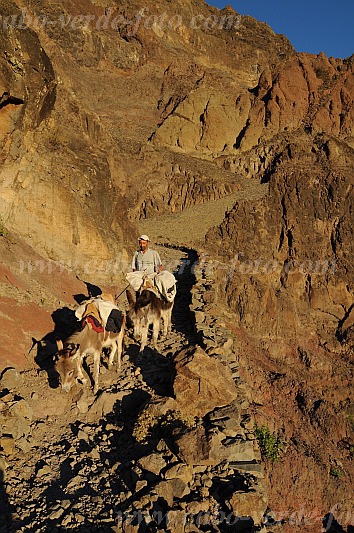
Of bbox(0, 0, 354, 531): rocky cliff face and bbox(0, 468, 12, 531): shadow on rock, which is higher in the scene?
bbox(0, 0, 354, 531): rocky cliff face

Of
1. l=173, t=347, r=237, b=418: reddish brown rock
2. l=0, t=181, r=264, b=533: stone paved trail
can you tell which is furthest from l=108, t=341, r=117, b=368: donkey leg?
l=173, t=347, r=237, b=418: reddish brown rock

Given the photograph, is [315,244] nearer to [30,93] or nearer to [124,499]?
→ [30,93]

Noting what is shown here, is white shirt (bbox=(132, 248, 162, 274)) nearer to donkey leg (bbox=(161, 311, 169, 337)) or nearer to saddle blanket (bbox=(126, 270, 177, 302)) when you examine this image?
saddle blanket (bbox=(126, 270, 177, 302))

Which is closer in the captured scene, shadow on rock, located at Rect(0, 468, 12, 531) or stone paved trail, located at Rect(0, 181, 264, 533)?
shadow on rock, located at Rect(0, 468, 12, 531)

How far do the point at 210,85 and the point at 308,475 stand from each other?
6417cm

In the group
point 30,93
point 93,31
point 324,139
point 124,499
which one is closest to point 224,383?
point 124,499

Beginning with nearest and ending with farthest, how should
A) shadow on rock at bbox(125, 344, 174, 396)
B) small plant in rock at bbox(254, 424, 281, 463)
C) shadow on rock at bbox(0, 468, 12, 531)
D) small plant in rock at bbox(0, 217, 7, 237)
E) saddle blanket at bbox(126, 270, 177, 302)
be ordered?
shadow on rock at bbox(0, 468, 12, 531), shadow on rock at bbox(125, 344, 174, 396), small plant in rock at bbox(254, 424, 281, 463), saddle blanket at bbox(126, 270, 177, 302), small plant in rock at bbox(0, 217, 7, 237)

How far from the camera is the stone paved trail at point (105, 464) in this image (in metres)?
3.94

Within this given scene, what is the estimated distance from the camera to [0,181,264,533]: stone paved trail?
12.9 feet

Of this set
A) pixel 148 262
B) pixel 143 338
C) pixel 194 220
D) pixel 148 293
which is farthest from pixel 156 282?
pixel 194 220

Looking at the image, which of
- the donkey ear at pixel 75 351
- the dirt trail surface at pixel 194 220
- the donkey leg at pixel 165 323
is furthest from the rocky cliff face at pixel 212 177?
the donkey leg at pixel 165 323

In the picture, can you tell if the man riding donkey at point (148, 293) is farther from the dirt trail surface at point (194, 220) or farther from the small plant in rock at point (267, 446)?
the dirt trail surface at point (194, 220)

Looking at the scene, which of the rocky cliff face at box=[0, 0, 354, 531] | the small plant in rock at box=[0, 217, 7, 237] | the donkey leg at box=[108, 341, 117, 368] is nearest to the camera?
the donkey leg at box=[108, 341, 117, 368]

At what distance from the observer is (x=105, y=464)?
16.1 ft
